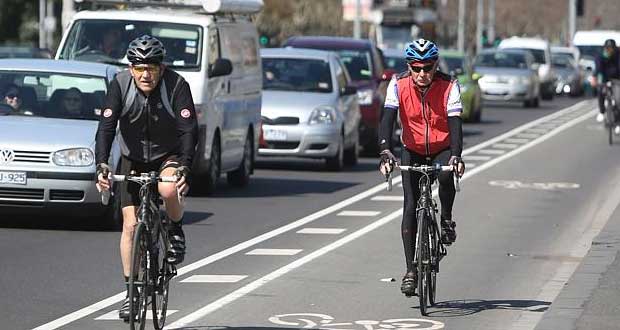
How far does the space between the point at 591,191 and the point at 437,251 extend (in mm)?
11256

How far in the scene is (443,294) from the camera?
12.8 meters

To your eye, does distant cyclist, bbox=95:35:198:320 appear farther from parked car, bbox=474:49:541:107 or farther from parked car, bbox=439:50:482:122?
parked car, bbox=474:49:541:107

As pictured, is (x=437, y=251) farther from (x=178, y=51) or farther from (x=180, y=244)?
(x=178, y=51)

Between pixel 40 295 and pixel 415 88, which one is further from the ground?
pixel 415 88

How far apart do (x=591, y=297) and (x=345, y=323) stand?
5.44 ft

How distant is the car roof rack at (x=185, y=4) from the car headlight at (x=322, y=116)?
2.69 metres

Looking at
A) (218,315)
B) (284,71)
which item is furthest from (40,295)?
(284,71)

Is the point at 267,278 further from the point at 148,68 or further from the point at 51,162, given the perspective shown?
the point at 51,162

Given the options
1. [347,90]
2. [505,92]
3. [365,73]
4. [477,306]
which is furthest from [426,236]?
[505,92]

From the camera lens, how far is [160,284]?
10430 millimetres

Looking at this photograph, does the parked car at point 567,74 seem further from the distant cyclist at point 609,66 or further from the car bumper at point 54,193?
the car bumper at point 54,193

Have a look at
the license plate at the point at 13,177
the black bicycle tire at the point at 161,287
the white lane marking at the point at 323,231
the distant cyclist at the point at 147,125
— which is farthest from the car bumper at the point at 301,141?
the distant cyclist at the point at 147,125

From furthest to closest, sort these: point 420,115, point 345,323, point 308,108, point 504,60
→ point 504,60 → point 308,108 → point 420,115 → point 345,323

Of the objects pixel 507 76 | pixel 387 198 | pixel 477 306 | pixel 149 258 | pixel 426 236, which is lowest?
pixel 507 76
